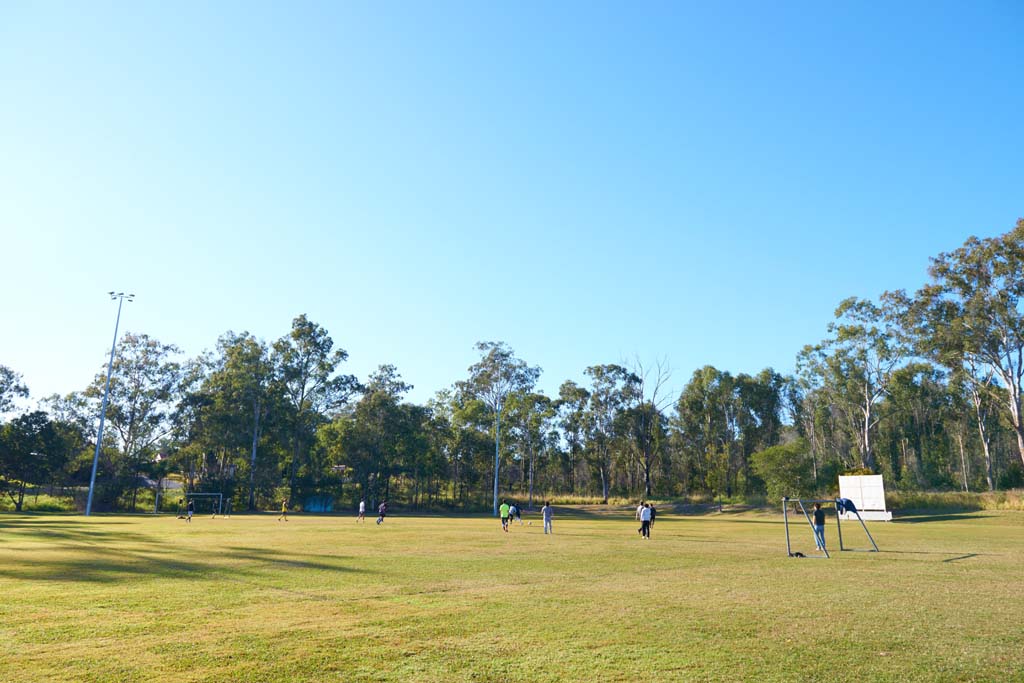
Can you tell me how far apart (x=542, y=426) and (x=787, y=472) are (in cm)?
4202

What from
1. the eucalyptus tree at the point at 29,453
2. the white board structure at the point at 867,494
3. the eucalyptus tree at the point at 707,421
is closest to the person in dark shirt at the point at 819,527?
the white board structure at the point at 867,494

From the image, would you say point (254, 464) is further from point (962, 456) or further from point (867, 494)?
point (962, 456)

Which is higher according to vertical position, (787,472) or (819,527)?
(787,472)

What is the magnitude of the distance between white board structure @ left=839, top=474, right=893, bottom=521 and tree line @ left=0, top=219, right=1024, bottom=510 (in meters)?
7.37

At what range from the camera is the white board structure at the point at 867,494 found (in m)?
52.4

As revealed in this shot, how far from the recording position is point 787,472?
62.3 metres

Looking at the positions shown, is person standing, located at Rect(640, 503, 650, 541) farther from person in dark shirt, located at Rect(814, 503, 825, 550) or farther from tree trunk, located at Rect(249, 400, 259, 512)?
tree trunk, located at Rect(249, 400, 259, 512)

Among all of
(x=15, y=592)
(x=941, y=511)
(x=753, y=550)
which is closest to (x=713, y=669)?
(x=15, y=592)

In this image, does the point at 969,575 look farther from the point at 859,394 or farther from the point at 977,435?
the point at 977,435

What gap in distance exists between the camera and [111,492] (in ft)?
231

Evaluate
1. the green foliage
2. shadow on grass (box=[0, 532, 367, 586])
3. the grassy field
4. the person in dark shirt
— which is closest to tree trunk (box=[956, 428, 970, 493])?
the green foliage

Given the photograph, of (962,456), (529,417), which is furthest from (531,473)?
(962,456)

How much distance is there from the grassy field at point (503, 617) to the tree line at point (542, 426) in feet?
157

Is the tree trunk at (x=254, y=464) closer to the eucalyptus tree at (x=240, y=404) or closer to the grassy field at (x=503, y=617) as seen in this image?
the eucalyptus tree at (x=240, y=404)
